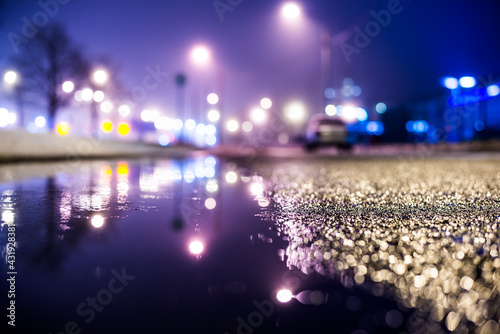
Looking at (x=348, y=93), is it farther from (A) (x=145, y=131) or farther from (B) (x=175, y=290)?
(B) (x=175, y=290)

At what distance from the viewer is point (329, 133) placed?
2903 cm

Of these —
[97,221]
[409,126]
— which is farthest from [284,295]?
[409,126]

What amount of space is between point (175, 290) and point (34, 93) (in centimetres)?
4891

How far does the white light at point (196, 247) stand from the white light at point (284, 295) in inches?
43.2

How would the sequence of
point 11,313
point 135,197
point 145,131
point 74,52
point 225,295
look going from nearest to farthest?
point 11,313
point 225,295
point 135,197
point 74,52
point 145,131

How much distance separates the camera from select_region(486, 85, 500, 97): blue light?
191 ft

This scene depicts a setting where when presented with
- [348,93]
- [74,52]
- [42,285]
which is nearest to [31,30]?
[74,52]

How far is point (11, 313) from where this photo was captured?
2.44 m

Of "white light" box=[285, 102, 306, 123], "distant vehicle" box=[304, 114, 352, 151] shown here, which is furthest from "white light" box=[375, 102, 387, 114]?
"distant vehicle" box=[304, 114, 352, 151]

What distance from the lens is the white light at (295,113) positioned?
100175 millimetres

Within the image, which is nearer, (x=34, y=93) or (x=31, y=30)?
(x=31, y=30)

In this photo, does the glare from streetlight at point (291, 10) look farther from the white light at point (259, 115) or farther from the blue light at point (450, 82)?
the white light at point (259, 115)

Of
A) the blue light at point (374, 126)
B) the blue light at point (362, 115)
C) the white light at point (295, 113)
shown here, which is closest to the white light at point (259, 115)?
the white light at point (295, 113)

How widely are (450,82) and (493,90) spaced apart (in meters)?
17.7
